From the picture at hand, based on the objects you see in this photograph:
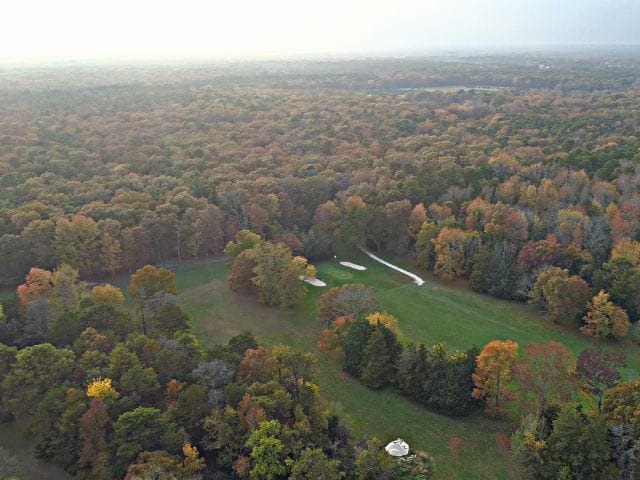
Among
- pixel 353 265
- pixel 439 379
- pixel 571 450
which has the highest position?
pixel 571 450

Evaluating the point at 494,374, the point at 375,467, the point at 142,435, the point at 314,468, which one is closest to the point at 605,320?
the point at 494,374

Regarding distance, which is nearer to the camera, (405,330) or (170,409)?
(170,409)

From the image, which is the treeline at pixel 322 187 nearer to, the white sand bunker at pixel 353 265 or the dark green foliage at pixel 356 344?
the white sand bunker at pixel 353 265

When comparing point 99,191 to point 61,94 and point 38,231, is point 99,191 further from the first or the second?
point 61,94

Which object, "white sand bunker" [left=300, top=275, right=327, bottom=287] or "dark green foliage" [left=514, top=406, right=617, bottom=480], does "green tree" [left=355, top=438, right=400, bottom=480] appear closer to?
"dark green foliage" [left=514, top=406, right=617, bottom=480]

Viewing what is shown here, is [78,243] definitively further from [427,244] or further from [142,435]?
Answer: [427,244]

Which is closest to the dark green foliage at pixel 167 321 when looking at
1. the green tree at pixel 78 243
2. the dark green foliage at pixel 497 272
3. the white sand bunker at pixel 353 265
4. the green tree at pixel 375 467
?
the green tree at pixel 78 243

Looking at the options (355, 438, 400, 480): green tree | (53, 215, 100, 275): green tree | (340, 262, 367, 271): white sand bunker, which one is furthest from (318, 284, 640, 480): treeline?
(53, 215, 100, 275): green tree
